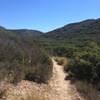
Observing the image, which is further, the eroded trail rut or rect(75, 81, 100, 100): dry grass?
rect(75, 81, 100, 100): dry grass

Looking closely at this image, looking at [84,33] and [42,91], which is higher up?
[84,33]

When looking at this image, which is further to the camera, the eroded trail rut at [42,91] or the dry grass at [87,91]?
the dry grass at [87,91]

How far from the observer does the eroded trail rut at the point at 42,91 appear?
33.7 ft

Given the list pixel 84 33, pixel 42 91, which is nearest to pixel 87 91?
pixel 42 91

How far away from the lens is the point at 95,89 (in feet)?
38.5

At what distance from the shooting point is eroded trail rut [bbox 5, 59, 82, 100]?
1027 centimetres

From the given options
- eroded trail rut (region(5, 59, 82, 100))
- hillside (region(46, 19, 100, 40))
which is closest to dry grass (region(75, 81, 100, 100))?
eroded trail rut (region(5, 59, 82, 100))

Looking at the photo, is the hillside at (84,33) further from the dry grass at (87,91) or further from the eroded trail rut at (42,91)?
the dry grass at (87,91)

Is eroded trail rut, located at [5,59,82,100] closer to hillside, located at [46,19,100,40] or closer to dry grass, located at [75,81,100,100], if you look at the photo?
dry grass, located at [75,81,100,100]

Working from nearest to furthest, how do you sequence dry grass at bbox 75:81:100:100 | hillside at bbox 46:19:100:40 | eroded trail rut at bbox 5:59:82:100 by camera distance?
eroded trail rut at bbox 5:59:82:100 → dry grass at bbox 75:81:100:100 → hillside at bbox 46:19:100:40

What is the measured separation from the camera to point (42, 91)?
458 inches

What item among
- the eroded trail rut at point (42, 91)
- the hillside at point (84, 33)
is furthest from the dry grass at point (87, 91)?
the hillside at point (84, 33)

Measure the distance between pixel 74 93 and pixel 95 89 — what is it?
984 mm

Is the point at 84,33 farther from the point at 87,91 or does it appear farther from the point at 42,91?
the point at 42,91
